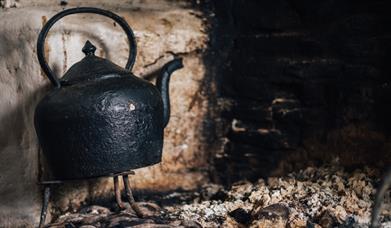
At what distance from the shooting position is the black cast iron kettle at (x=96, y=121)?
68.0 inches

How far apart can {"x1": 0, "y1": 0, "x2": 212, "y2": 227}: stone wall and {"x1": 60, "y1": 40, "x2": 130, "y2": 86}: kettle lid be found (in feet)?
0.62

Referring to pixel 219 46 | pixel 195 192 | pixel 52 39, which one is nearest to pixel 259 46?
pixel 219 46

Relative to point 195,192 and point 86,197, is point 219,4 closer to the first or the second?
point 195,192

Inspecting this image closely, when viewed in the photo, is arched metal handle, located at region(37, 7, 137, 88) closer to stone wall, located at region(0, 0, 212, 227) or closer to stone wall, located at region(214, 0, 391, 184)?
stone wall, located at region(0, 0, 212, 227)

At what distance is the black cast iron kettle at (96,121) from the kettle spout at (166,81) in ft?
0.61

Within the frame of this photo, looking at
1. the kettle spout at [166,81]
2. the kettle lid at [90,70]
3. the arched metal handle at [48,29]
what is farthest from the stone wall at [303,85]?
the kettle lid at [90,70]

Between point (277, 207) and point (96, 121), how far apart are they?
2.17 ft

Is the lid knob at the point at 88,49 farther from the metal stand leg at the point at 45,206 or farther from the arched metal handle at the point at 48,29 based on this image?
the metal stand leg at the point at 45,206

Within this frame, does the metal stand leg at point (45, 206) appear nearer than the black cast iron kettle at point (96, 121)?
No

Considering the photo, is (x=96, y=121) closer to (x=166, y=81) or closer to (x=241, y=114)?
(x=166, y=81)

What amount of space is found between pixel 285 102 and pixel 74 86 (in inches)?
34.5

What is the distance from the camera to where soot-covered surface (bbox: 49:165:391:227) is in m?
1.79

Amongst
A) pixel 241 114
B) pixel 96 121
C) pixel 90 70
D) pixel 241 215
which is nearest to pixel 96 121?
pixel 96 121

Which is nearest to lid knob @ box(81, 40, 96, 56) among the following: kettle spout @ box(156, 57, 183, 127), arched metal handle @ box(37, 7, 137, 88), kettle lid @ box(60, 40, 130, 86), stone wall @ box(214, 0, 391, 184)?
kettle lid @ box(60, 40, 130, 86)
